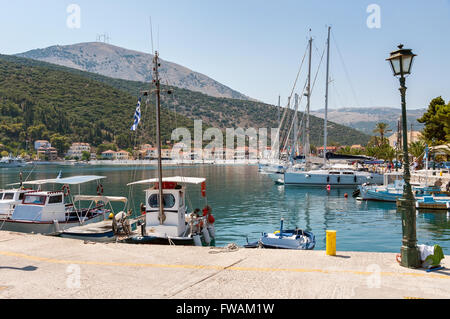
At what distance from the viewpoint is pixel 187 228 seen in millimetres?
19000

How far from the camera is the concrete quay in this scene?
8.49 meters

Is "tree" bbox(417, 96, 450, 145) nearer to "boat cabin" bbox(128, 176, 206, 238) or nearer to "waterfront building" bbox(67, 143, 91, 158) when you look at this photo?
"boat cabin" bbox(128, 176, 206, 238)

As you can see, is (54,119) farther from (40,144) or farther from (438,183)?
(438,183)

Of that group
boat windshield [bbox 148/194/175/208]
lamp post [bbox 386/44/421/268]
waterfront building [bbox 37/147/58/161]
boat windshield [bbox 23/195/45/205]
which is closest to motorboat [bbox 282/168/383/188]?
boat windshield [bbox 23/195/45/205]

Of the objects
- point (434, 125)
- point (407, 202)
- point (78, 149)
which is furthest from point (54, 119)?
point (407, 202)

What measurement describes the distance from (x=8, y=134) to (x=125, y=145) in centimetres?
5311

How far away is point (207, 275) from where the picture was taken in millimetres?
9992

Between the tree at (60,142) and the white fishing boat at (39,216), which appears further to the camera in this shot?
the tree at (60,142)

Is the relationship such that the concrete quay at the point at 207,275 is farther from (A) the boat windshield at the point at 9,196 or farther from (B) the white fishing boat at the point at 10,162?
(B) the white fishing boat at the point at 10,162

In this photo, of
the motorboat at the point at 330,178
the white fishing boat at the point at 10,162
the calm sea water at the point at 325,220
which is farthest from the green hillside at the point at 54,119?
the calm sea water at the point at 325,220

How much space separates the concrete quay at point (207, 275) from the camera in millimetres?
8492

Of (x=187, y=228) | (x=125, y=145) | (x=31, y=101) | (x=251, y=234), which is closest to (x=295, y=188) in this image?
(x=251, y=234)

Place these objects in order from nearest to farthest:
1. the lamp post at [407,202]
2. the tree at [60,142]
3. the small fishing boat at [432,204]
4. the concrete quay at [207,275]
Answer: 1. the concrete quay at [207,275]
2. the lamp post at [407,202]
3. the small fishing boat at [432,204]
4. the tree at [60,142]

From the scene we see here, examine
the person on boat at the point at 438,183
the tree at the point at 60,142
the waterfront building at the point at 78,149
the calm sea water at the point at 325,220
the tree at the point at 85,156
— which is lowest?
the calm sea water at the point at 325,220
